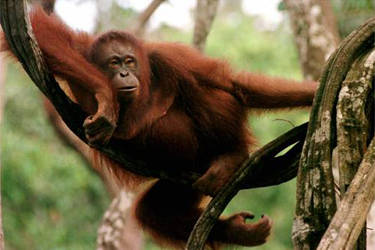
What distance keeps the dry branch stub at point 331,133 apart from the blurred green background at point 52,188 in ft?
21.6

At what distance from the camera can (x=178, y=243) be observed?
157 inches

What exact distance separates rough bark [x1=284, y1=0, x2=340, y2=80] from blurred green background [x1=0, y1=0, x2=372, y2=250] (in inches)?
151

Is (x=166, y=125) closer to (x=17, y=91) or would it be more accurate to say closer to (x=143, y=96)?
(x=143, y=96)

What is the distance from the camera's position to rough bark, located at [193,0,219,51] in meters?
6.07

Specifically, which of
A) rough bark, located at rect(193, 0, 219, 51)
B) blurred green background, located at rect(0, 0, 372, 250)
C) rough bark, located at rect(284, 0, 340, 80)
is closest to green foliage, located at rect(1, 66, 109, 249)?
blurred green background, located at rect(0, 0, 372, 250)

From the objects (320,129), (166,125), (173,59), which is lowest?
(320,129)

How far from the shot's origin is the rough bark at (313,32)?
5.29 meters

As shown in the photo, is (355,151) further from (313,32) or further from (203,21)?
(203,21)

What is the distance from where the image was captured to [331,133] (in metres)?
2.58

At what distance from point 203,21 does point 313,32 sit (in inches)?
45.0

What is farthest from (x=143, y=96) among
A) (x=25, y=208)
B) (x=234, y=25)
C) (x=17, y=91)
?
(x=234, y=25)

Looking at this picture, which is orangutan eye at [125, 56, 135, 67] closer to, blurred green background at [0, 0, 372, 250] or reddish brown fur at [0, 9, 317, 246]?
reddish brown fur at [0, 9, 317, 246]

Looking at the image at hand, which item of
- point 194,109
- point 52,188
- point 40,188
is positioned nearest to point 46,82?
point 194,109

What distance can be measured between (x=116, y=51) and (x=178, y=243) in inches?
45.3
